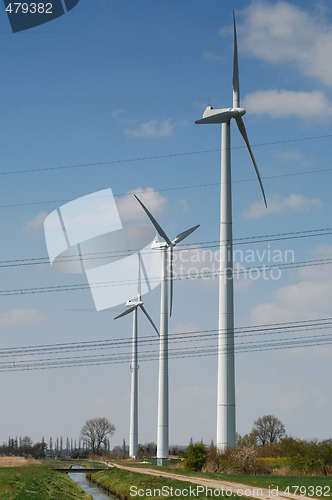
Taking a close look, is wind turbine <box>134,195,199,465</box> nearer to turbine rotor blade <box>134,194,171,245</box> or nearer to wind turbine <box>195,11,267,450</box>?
turbine rotor blade <box>134,194,171,245</box>

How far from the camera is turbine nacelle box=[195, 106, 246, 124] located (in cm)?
6266

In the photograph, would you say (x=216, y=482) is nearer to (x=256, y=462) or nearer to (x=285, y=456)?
(x=256, y=462)

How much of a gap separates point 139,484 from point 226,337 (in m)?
14.0

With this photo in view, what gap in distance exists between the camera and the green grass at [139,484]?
4181cm

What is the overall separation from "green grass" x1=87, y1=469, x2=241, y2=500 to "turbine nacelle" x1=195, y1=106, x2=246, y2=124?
105 feet

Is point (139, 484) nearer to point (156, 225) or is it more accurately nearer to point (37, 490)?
point (37, 490)

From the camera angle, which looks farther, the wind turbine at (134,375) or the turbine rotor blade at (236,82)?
the wind turbine at (134,375)

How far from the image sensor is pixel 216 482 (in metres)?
A: 47.0

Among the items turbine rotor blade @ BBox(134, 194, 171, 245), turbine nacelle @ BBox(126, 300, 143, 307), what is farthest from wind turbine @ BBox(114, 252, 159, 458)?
turbine rotor blade @ BBox(134, 194, 171, 245)

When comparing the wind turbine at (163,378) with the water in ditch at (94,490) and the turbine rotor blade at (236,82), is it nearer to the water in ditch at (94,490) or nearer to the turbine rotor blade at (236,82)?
the water in ditch at (94,490)

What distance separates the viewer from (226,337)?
184 ft

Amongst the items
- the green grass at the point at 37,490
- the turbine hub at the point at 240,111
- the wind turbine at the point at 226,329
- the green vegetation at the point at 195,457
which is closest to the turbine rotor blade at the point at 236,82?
the turbine hub at the point at 240,111

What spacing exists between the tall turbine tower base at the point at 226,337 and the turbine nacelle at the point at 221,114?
7.61 meters

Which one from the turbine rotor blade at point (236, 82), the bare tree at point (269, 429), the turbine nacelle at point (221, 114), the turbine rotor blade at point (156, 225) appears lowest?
the bare tree at point (269, 429)
